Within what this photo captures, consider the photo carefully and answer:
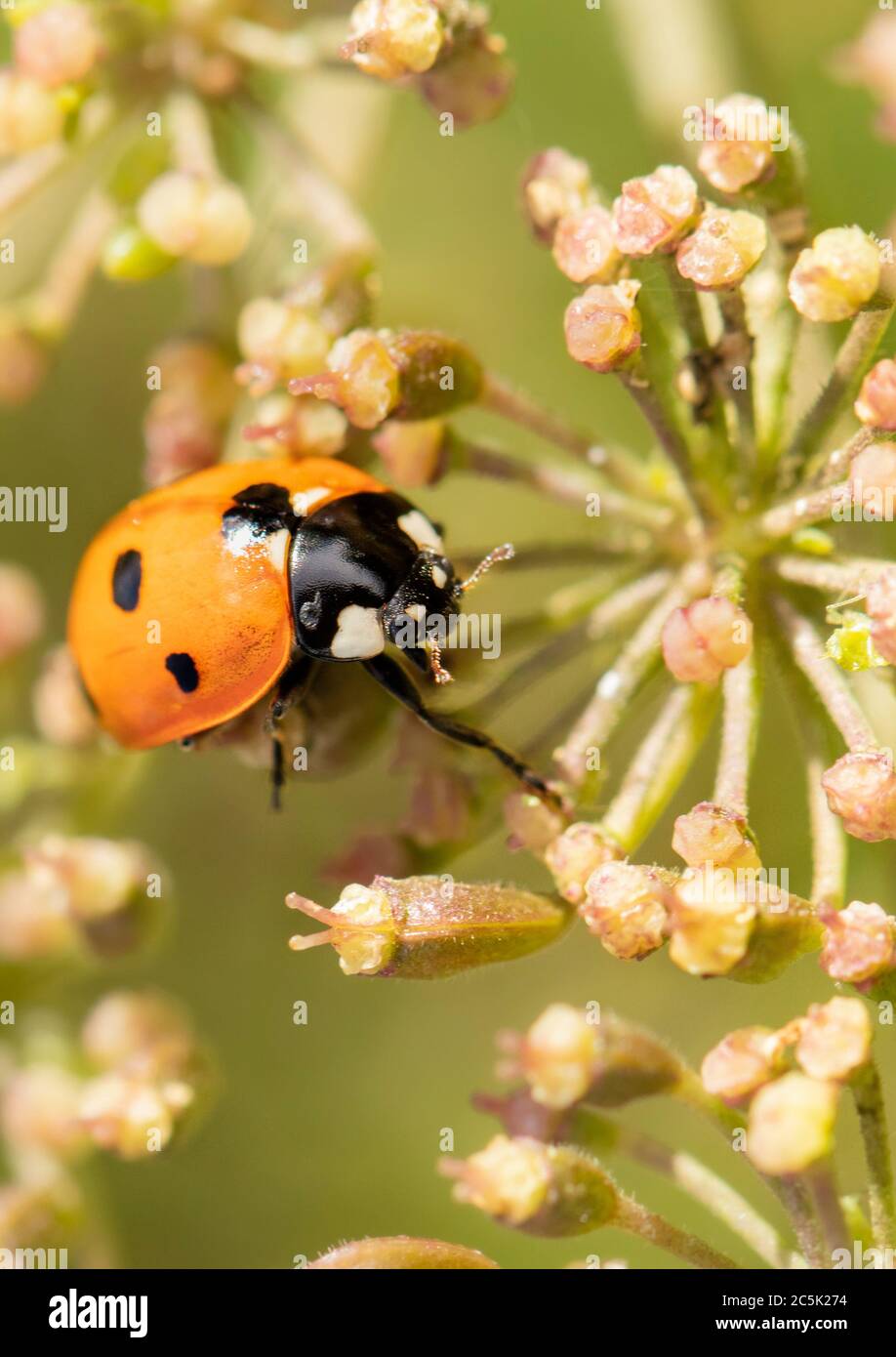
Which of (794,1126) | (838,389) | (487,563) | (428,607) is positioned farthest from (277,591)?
(794,1126)

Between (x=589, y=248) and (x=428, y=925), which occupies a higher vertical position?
(x=589, y=248)

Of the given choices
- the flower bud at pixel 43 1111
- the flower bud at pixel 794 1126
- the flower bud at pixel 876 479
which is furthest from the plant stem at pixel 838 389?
the flower bud at pixel 43 1111

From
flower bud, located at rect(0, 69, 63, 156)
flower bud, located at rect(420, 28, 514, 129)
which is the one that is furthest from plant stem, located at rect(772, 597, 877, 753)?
flower bud, located at rect(0, 69, 63, 156)

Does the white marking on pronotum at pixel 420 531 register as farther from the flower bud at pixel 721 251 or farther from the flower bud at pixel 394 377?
the flower bud at pixel 721 251

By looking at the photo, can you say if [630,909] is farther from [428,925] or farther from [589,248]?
[589,248]

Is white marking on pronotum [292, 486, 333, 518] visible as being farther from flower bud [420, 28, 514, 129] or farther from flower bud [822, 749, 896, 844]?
flower bud [822, 749, 896, 844]
